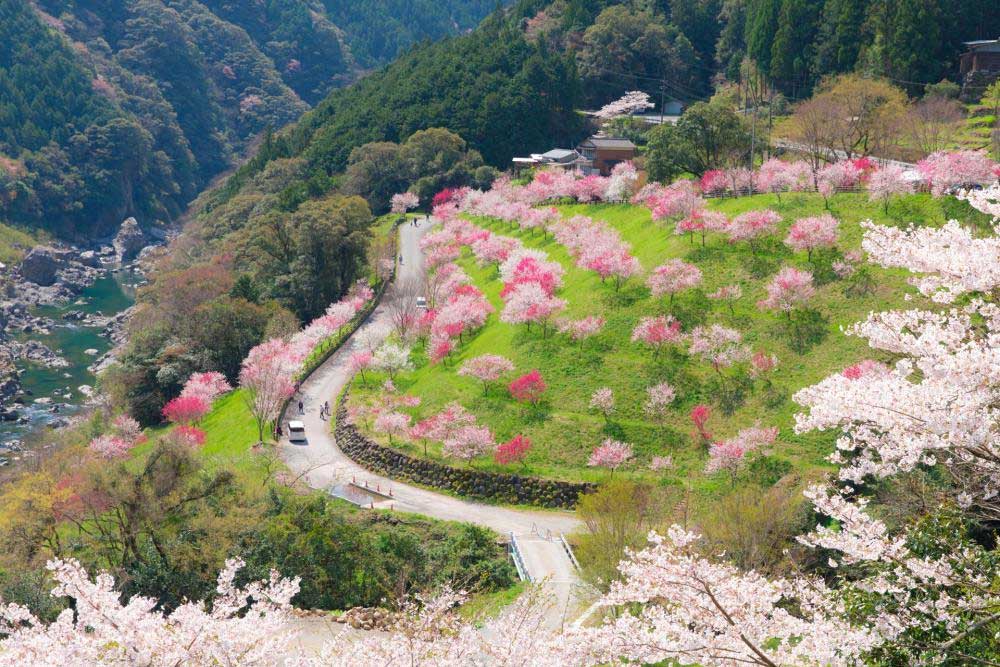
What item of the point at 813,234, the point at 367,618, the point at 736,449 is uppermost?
the point at 813,234

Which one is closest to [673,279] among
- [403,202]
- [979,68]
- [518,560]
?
[518,560]

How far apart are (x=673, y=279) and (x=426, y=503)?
1441 cm

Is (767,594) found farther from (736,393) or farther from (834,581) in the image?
(736,393)

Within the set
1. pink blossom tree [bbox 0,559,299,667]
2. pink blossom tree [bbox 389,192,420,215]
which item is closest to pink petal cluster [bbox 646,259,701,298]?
pink blossom tree [bbox 0,559,299,667]

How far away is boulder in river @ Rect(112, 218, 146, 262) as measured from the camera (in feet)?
370

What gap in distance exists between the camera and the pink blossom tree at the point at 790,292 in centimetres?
3712

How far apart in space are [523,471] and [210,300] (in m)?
31.8

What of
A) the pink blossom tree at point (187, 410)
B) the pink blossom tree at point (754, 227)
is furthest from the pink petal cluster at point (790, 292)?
the pink blossom tree at point (187, 410)

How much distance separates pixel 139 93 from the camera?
480 ft

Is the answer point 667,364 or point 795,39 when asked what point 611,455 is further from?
point 795,39

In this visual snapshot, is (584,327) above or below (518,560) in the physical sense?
above

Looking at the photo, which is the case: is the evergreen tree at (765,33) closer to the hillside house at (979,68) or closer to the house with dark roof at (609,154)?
the house with dark roof at (609,154)

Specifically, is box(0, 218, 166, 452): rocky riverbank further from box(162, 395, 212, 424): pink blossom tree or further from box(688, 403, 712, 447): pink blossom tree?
box(688, 403, 712, 447): pink blossom tree

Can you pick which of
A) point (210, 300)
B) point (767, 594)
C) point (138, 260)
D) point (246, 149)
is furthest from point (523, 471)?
point (246, 149)
